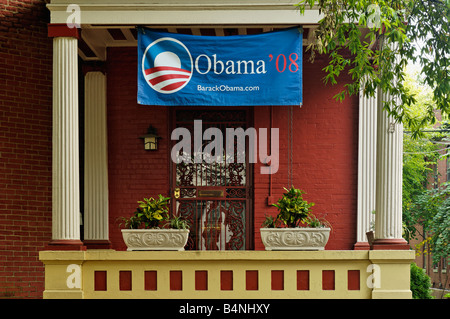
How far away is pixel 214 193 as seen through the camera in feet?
37.7

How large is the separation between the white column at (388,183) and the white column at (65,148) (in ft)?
14.8

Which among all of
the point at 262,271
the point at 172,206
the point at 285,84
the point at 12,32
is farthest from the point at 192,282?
the point at 12,32

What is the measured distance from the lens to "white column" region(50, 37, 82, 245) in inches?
360

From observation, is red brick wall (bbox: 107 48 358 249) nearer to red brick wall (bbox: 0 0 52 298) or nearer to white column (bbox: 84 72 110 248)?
white column (bbox: 84 72 110 248)

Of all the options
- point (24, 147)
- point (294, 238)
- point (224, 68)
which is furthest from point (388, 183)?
point (24, 147)

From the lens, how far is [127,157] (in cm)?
1166

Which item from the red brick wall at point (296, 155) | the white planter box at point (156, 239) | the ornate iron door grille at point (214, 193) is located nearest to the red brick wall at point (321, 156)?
the red brick wall at point (296, 155)

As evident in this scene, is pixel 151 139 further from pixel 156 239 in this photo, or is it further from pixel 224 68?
pixel 156 239

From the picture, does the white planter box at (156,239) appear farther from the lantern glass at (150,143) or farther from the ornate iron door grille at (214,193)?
the lantern glass at (150,143)

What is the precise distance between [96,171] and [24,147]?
1.35 metres

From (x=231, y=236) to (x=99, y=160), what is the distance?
2.84 metres

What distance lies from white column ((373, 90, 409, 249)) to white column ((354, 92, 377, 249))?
2.06m

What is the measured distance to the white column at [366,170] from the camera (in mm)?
11336

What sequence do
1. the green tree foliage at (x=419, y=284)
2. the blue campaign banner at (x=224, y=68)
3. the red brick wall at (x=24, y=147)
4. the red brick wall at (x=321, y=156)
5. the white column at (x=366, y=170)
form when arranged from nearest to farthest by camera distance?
the blue campaign banner at (x=224, y=68), the red brick wall at (x=24, y=147), the white column at (x=366, y=170), the red brick wall at (x=321, y=156), the green tree foliage at (x=419, y=284)
